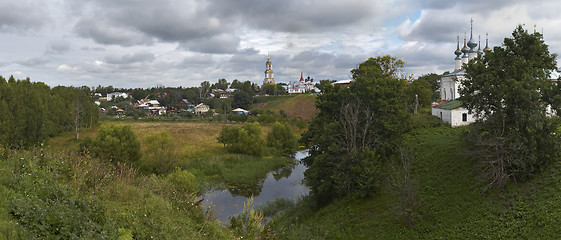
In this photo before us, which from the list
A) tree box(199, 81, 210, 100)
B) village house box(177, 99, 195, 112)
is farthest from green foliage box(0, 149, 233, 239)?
tree box(199, 81, 210, 100)

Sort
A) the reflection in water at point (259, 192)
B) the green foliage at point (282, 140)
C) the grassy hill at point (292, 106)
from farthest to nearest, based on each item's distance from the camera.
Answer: the grassy hill at point (292, 106) < the green foliage at point (282, 140) < the reflection in water at point (259, 192)

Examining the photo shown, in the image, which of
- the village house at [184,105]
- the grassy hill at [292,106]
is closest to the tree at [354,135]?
the grassy hill at [292,106]

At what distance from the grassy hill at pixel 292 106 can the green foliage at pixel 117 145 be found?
63573 mm

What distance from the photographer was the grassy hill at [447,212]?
1648 cm

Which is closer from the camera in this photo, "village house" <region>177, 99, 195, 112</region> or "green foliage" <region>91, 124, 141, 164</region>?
"green foliage" <region>91, 124, 141, 164</region>

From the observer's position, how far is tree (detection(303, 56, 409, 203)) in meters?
24.5

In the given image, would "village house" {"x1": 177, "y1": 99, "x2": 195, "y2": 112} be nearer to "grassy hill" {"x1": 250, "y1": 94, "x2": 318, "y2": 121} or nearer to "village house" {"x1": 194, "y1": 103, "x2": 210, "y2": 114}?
"village house" {"x1": 194, "y1": 103, "x2": 210, "y2": 114}

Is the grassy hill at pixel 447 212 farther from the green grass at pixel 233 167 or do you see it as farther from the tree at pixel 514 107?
the green grass at pixel 233 167

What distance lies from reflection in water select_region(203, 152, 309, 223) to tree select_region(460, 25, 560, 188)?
16.0 meters

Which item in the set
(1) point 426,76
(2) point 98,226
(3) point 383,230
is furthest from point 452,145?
(1) point 426,76

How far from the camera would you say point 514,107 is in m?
19.7

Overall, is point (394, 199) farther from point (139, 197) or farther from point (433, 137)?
point (139, 197)

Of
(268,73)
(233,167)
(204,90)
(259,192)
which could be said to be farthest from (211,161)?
(268,73)

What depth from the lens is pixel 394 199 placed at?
22719 millimetres
